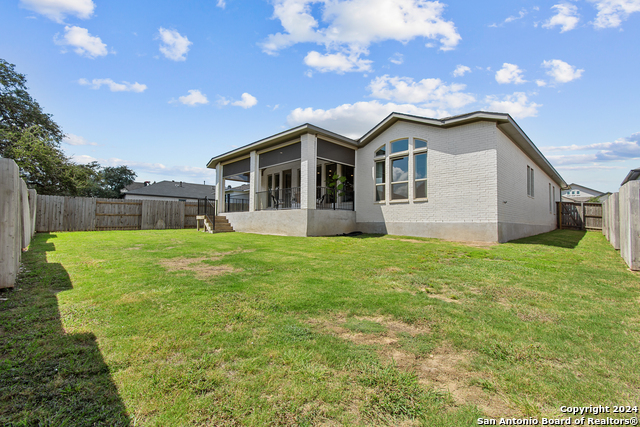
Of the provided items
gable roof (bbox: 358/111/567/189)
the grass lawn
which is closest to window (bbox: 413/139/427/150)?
gable roof (bbox: 358/111/567/189)

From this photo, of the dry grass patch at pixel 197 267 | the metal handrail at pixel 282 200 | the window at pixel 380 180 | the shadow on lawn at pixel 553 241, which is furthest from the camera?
the metal handrail at pixel 282 200

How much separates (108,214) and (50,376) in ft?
59.9

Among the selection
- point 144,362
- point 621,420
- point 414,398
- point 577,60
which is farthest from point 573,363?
point 577,60

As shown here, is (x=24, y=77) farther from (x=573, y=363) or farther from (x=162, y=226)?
(x=573, y=363)

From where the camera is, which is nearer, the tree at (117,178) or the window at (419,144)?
the window at (419,144)

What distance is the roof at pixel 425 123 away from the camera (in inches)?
379

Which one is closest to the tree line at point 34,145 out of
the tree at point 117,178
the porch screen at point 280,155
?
the porch screen at point 280,155

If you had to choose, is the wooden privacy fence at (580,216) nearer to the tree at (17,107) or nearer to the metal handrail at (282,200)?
the metal handrail at (282,200)

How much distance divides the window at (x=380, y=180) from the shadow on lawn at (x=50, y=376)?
1141 centimetres

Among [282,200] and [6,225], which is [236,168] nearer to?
[282,200]

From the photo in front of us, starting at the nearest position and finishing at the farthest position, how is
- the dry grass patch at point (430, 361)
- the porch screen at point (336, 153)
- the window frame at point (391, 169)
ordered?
the dry grass patch at point (430, 361) → the window frame at point (391, 169) → the porch screen at point (336, 153)

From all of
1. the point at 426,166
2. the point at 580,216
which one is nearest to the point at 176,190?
the point at 426,166

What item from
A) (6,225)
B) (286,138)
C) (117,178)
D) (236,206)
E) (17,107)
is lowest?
(6,225)

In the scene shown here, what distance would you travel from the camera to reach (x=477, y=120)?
9.83m
